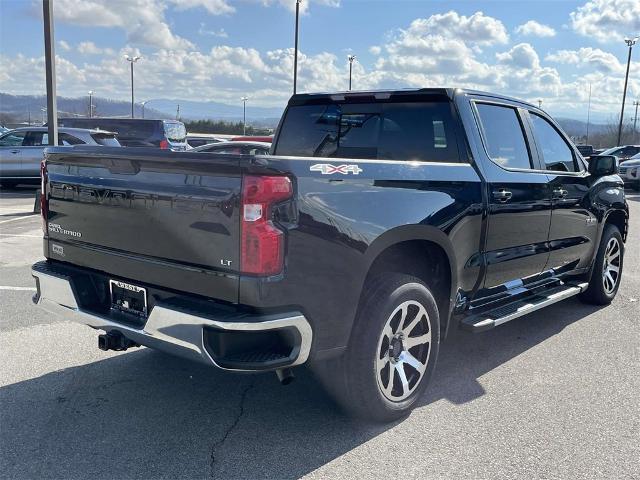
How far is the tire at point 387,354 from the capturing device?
3.29m

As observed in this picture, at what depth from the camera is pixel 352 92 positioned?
15.3ft

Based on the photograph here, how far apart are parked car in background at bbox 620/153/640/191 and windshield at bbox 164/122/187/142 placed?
15.6 m

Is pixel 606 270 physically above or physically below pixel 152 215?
below

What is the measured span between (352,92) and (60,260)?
2413 millimetres

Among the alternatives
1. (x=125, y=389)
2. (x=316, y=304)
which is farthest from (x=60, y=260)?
(x=316, y=304)

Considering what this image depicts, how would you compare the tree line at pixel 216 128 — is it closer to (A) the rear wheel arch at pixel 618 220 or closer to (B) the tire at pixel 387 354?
(A) the rear wheel arch at pixel 618 220

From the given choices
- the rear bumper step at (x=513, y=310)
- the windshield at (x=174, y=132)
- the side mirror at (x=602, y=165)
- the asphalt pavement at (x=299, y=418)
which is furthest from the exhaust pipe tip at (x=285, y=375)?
the windshield at (x=174, y=132)

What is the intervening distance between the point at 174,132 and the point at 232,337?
20.0 meters

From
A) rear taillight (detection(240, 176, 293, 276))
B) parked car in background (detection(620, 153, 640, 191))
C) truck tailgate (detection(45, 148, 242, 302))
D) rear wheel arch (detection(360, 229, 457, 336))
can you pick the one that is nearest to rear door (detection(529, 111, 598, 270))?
rear wheel arch (detection(360, 229, 457, 336))

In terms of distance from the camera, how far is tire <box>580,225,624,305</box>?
600 centimetres

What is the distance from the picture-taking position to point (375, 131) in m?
4.49

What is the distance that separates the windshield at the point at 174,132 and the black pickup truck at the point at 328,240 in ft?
57.3

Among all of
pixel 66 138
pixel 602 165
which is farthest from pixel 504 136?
pixel 66 138

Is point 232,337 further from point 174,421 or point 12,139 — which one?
point 12,139
